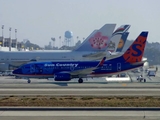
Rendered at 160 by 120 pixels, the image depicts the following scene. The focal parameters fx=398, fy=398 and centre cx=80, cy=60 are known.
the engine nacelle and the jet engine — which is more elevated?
the jet engine

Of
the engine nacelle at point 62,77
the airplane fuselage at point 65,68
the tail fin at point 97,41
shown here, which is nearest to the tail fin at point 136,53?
the airplane fuselage at point 65,68

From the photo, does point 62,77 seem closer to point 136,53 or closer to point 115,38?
point 136,53

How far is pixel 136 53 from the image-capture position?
45.7 metres

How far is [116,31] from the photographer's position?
70750 mm

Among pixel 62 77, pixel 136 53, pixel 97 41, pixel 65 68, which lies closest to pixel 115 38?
pixel 97 41

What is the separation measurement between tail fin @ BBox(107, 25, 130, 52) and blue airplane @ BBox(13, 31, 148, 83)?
20199 millimetres

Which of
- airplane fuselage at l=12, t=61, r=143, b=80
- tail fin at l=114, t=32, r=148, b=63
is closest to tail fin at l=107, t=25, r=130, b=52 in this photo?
tail fin at l=114, t=32, r=148, b=63

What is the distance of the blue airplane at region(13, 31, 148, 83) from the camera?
44781 mm

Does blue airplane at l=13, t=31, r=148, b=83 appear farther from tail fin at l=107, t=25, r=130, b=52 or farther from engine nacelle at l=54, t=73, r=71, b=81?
tail fin at l=107, t=25, r=130, b=52

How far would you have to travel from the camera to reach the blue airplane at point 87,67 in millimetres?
44781

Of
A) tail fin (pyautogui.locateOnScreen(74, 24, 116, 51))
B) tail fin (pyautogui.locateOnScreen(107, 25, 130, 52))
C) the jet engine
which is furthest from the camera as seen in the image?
tail fin (pyautogui.locateOnScreen(107, 25, 130, 52))

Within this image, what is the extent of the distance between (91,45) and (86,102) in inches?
1690

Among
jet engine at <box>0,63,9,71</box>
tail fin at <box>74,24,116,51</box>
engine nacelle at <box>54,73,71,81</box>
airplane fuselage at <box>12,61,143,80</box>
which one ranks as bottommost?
engine nacelle at <box>54,73,71,81</box>
